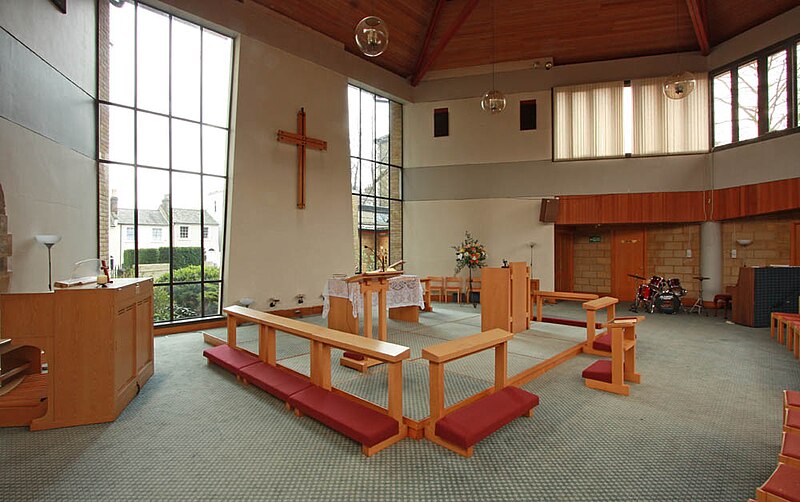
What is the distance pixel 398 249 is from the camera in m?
9.87

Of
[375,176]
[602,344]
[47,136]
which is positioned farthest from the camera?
[375,176]

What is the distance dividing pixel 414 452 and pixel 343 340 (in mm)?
906

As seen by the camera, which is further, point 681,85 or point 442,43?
point 442,43

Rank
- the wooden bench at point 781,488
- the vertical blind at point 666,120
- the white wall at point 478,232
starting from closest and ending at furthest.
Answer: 1. the wooden bench at point 781,488
2. the vertical blind at point 666,120
3. the white wall at point 478,232

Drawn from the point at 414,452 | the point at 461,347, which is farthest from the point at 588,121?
the point at 414,452

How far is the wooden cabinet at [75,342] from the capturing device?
2.82 metres

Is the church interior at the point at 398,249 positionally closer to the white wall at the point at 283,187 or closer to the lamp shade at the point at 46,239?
the white wall at the point at 283,187

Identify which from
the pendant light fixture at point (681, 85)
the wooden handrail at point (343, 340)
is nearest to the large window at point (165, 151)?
the wooden handrail at point (343, 340)

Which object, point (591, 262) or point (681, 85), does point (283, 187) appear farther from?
point (591, 262)

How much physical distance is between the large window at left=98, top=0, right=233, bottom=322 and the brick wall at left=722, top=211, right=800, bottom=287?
9.65 metres

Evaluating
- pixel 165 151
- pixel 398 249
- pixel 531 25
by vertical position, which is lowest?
pixel 398 249

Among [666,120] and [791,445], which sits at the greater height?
[666,120]

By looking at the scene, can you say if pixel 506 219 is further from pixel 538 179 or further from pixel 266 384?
pixel 266 384

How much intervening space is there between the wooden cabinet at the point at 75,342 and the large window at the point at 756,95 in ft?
31.9
